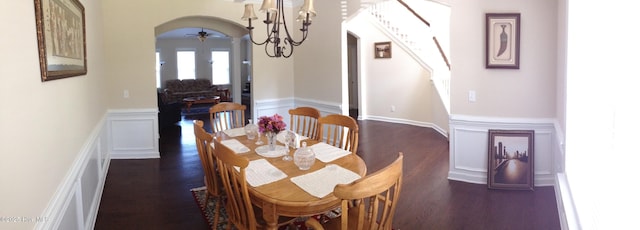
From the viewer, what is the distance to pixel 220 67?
14.4 meters

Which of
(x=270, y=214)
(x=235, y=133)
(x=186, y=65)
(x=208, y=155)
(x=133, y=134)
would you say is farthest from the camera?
(x=186, y=65)

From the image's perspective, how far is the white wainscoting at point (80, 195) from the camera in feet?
6.07

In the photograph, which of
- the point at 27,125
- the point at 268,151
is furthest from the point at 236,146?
the point at 27,125

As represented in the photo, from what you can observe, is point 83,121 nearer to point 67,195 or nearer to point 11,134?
point 67,195

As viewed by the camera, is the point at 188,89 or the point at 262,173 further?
the point at 188,89

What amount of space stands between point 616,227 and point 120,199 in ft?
12.8

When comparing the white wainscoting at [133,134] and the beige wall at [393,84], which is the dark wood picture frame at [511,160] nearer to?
the beige wall at [393,84]

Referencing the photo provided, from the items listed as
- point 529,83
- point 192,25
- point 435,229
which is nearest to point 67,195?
point 435,229

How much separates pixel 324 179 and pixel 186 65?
12893 millimetres

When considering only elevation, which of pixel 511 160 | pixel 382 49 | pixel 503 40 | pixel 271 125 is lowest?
pixel 511 160

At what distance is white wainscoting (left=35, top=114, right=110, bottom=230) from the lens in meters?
1.85

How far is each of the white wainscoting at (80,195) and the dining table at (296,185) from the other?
96 centimetres

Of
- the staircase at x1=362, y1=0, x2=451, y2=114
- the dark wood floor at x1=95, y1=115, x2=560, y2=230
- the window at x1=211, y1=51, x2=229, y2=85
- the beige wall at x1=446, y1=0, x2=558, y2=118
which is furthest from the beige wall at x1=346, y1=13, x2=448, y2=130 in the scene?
the window at x1=211, y1=51, x2=229, y2=85

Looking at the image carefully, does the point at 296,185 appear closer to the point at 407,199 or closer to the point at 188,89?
the point at 407,199
